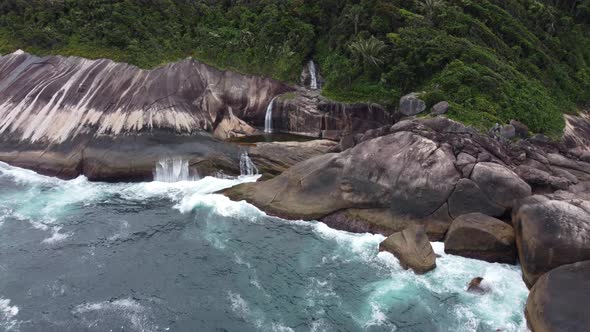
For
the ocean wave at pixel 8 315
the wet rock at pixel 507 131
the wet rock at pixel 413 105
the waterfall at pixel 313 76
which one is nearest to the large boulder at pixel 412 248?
the wet rock at pixel 507 131

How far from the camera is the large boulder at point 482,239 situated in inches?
1135

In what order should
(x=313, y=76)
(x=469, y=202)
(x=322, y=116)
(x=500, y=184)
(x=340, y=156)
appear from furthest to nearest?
1. (x=313, y=76)
2. (x=322, y=116)
3. (x=340, y=156)
4. (x=469, y=202)
5. (x=500, y=184)

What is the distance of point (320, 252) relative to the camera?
30656 millimetres

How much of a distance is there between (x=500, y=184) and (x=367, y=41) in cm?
2494

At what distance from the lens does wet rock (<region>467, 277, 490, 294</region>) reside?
26.3 m

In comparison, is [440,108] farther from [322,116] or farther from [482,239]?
[482,239]

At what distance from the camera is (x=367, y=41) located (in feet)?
163

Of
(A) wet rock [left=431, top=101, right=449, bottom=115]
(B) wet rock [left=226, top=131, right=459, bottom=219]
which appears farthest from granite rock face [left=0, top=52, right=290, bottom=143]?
(A) wet rock [left=431, top=101, right=449, bottom=115]

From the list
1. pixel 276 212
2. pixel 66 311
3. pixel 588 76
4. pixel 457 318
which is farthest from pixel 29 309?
pixel 588 76

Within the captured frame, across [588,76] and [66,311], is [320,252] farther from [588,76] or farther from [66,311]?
[588,76]

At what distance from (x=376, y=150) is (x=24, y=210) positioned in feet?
96.0

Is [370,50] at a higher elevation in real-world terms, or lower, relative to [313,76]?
higher

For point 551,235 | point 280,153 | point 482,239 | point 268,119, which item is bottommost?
point 268,119

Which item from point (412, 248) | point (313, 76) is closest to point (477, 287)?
point (412, 248)
